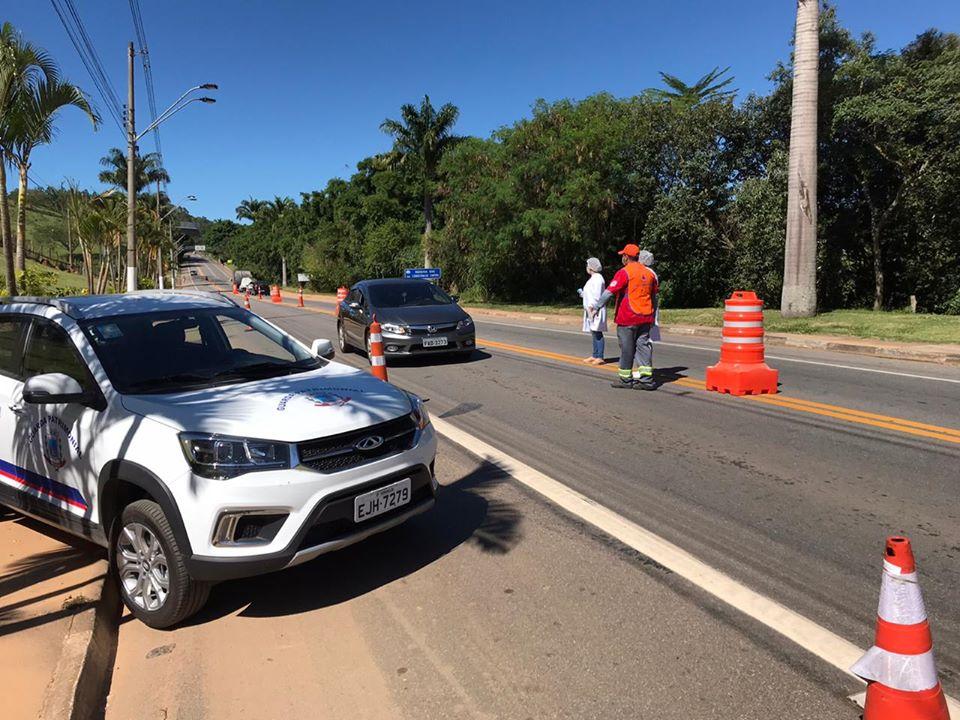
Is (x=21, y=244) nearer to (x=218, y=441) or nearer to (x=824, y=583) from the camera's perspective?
(x=218, y=441)

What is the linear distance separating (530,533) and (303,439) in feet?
5.68

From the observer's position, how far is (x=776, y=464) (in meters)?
5.62

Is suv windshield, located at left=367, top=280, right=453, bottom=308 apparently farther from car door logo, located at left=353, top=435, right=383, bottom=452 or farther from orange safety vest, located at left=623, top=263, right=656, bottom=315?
car door logo, located at left=353, top=435, right=383, bottom=452

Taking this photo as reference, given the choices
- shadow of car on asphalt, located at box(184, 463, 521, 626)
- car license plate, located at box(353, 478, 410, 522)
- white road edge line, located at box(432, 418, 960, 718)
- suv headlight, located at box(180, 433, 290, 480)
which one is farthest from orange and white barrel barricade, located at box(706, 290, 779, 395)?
suv headlight, located at box(180, 433, 290, 480)

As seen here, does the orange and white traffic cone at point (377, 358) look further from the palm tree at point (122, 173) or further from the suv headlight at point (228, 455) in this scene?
the palm tree at point (122, 173)

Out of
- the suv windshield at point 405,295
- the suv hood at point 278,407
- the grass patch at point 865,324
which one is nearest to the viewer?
the suv hood at point 278,407

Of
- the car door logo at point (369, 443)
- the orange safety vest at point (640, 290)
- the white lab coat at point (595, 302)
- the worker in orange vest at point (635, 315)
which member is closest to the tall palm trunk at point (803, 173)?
the white lab coat at point (595, 302)

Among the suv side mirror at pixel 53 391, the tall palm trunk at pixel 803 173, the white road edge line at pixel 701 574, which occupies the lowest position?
the white road edge line at pixel 701 574

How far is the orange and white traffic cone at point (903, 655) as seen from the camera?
89.0 inches

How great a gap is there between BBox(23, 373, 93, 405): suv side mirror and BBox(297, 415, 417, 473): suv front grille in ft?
4.34

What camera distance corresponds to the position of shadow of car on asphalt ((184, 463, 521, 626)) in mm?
3660

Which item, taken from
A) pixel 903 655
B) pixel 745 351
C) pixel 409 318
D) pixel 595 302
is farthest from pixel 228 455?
pixel 595 302

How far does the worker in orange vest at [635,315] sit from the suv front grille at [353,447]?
18.5 ft

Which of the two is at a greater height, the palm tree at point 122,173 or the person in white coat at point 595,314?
the palm tree at point 122,173
